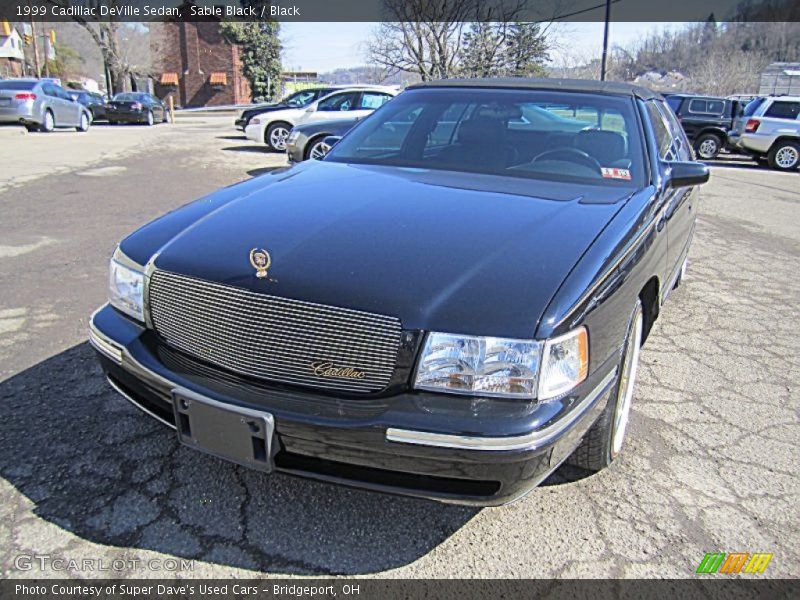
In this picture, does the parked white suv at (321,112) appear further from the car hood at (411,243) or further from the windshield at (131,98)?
the windshield at (131,98)

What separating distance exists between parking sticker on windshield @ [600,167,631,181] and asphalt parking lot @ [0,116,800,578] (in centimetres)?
120

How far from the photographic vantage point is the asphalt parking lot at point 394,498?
206 centimetres

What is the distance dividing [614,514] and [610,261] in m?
1.00

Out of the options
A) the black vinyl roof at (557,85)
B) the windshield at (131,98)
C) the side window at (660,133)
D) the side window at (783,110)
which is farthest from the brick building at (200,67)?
the side window at (660,133)

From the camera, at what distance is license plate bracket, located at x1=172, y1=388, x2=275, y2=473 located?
1.85 meters

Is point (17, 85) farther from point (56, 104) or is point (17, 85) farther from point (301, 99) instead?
point (301, 99)

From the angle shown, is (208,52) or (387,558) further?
(208,52)

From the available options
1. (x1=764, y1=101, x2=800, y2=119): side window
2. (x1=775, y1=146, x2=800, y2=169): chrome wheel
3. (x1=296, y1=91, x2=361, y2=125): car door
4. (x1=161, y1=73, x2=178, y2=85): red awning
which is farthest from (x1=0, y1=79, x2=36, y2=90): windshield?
(x1=161, y1=73, x2=178, y2=85): red awning

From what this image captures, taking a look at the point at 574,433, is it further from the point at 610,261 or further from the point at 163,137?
the point at 163,137

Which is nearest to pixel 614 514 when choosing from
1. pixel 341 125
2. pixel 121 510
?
pixel 121 510

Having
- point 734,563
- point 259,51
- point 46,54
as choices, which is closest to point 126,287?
point 734,563

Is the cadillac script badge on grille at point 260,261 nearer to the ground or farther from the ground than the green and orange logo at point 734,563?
farther from the ground

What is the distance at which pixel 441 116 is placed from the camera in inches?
140

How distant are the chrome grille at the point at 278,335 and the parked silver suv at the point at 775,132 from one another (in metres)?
16.7
